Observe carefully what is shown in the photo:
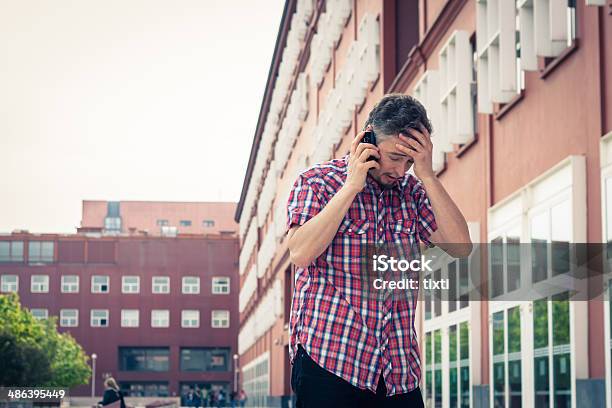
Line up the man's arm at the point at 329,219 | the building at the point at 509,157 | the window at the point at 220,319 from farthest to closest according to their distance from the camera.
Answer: the window at the point at 220,319, the building at the point at 509,157, the man's arm at the point at 329,219

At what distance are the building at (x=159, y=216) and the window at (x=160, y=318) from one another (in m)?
28.4

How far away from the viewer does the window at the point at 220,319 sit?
101m

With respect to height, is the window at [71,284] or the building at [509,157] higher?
the window at [71,284]

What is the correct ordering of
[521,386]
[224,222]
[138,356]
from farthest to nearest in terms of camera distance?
1. [224,222]
2. [138,356]
3. [521,386]

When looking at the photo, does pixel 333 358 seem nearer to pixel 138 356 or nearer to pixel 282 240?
pixel 282 240

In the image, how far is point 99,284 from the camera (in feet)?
325

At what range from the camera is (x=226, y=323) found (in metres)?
101

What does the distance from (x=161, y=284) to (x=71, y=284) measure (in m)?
7.15

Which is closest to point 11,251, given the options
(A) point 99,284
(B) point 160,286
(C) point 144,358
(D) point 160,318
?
(A) point 99,284

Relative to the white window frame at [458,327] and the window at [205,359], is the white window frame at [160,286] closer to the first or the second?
the window at [205,359]

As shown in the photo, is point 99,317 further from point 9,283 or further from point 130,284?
point 9,283

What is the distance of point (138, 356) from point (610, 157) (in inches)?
3490

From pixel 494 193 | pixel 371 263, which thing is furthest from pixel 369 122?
pixel 494 193

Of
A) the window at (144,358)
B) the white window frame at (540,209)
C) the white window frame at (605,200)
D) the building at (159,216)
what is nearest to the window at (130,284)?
the window at (144,358)
